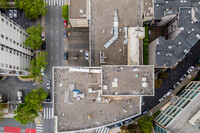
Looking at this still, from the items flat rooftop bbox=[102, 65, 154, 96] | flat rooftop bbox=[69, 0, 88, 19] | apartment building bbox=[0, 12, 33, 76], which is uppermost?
flat rooftop bbox=[69, 0, 88, 19]

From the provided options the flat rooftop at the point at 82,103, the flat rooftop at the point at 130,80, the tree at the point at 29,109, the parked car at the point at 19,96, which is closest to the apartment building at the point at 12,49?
the parked car at the point at 19,96

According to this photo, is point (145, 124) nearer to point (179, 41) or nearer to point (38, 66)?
point (179, 41)

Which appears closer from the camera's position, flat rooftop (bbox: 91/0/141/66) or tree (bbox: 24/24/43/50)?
flat rooftop (bbox: 91/0/141/66)

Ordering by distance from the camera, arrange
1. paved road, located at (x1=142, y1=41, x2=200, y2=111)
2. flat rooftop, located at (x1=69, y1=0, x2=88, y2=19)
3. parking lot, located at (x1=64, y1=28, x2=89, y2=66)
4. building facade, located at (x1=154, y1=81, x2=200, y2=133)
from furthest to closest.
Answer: parking lot, located at (x1=64, y1=28, x2=89, y2=66)
paved road, located at (x1=142, y1=41, x2=200, y2=111)
flat rooftop, located at (x1=69, y1=0, x2=88, y2=19)
building facade, located at (x1=154, y1=81, x2=200, y2=133)

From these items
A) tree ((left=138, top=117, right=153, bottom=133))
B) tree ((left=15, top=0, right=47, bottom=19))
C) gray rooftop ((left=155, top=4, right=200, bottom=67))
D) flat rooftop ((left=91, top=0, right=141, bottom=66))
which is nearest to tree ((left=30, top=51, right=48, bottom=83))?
tree ((left=15, top=0, right=47, bottom=19))

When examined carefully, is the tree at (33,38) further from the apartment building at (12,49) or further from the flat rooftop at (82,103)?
the flat rooftop at (82,103)

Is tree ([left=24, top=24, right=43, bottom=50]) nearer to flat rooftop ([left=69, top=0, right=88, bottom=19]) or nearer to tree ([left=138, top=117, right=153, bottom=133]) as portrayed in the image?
flat rooftop ([left=69, top=0, right=88, bottom=19])

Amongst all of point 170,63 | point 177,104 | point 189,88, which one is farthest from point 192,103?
point 170,63
